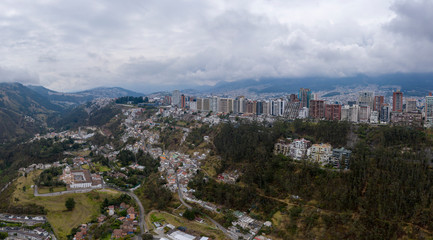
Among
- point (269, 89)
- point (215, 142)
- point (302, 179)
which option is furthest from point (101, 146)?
point (269, 89)

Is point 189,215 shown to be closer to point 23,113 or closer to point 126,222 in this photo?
point 126,222

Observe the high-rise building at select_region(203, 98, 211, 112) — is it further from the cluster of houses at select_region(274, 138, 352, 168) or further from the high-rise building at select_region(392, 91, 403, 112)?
the high-rise building at select_region(392, 91, 403, 112)

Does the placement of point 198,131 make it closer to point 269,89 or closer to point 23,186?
point 23,186

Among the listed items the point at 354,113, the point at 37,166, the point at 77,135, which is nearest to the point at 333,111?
the point at 354,113

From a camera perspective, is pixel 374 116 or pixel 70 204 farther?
pixel 374 116

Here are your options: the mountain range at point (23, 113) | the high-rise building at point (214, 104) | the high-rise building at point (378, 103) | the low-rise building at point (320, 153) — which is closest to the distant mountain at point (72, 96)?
the mountain range at point (23, 113)

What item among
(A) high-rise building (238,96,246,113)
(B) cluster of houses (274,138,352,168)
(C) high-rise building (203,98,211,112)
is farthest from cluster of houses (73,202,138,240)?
(C) high-rise building (203,98,211,112)
